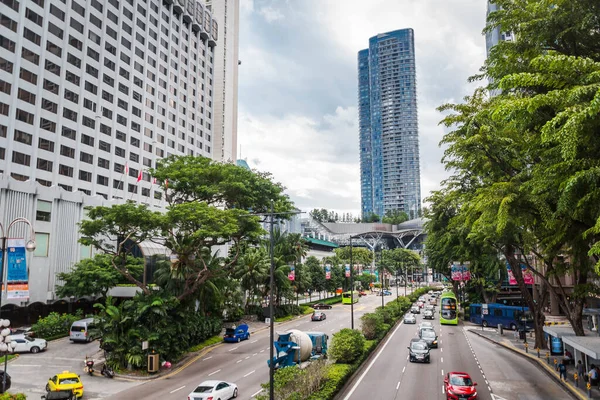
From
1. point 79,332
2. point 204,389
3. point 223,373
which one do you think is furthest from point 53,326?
point 204,389

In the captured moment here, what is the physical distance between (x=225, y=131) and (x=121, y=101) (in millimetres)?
41441

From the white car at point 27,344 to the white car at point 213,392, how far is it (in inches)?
850

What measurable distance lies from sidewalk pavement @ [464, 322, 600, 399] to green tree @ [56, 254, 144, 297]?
Answer: 123 ft

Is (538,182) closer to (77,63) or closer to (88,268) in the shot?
(88,268)

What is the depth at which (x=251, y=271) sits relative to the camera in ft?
182

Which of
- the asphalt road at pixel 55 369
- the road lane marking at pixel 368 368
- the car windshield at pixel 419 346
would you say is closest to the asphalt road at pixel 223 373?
the asphalt road at pixel 55 369

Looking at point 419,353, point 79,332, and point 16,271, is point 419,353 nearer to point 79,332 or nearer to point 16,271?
point 16,271

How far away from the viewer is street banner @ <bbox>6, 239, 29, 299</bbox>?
765 inches

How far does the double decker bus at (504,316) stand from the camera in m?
52.7

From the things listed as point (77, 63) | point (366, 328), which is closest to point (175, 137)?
point (77, 63)

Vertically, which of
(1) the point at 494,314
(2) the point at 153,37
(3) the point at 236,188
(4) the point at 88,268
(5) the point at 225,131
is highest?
(2) the point at 153,37

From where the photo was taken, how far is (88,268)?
153 ft

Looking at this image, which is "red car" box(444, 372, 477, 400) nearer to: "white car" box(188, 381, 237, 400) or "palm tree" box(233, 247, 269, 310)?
"white car" box(188, 381, 237, 400)

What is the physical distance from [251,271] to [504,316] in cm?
3136
